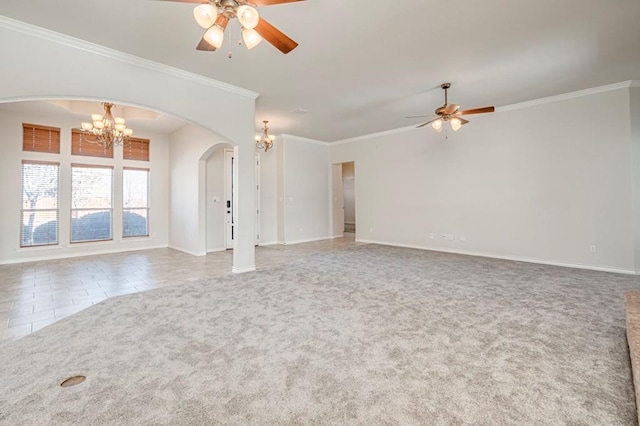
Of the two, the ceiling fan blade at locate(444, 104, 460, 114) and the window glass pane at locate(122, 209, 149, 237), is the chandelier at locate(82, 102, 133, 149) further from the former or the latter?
the ceiling fan blade at locate(444, 104, 460, 114)

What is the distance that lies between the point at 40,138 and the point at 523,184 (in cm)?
1003

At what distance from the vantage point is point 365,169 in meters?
8.27

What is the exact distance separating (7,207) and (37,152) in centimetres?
125

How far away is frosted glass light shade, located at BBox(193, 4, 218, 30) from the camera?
1.95m

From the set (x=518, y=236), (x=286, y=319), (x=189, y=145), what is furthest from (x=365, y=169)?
(x=286, y=319)

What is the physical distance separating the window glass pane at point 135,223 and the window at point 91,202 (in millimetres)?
307

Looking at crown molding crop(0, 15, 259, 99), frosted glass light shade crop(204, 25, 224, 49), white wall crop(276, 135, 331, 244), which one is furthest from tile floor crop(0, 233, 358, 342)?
frosted glass light shade crop(204, 25, 224, 49)

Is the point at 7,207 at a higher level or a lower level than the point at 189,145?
lower

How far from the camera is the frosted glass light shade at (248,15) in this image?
6.52ft

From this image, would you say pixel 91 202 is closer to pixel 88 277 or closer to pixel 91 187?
pixel 91 187

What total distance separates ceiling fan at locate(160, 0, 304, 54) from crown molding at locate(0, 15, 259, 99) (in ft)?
6.25

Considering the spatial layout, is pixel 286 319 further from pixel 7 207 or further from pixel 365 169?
pixel 7 207

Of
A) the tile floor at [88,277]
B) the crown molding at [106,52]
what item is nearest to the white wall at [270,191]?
the tile floor at [88,277]

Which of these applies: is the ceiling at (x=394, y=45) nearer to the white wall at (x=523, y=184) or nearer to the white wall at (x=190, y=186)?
the white wall at (x=523, y=184)
